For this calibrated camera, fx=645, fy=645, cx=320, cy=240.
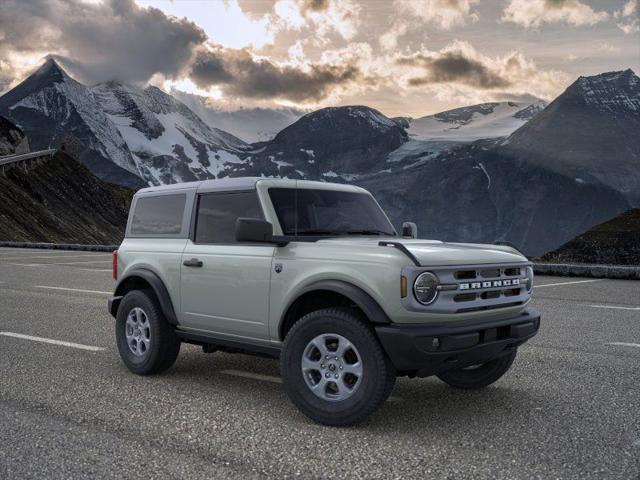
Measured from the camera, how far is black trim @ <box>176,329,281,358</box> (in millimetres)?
5129

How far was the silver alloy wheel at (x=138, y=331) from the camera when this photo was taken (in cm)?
609

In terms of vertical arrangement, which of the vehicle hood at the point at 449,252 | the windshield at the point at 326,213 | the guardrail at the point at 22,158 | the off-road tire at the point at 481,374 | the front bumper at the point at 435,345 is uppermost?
the guardrail at the point at 22,158

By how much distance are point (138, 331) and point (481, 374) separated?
A: 322cm

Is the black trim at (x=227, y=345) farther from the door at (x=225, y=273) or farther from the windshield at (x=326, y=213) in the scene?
the windshield at (x=326, y=213)

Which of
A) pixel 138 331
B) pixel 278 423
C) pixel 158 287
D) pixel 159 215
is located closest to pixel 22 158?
pixel 159 215

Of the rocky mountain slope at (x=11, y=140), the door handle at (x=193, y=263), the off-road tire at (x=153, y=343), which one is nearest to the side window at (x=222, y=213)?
the door handle at (x=193, y=263)

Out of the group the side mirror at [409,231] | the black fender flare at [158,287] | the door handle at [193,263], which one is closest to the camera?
the door handle at [193,263]

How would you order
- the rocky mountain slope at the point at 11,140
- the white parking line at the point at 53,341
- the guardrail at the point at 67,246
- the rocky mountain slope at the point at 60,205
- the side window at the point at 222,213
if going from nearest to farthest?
the side window at the point at 222,213 → the white parking line at the point at 53,341 → the guardrail at the point at 67,246 → the rocky mountain slope at the point at 60,205 → the rocky mountain slope at the point at 11,140

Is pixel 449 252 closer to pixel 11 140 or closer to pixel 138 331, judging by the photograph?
pixel 138 331

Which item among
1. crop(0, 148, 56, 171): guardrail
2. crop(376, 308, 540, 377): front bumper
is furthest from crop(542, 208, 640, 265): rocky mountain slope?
crop(0, 148, 56, 171): guardrail

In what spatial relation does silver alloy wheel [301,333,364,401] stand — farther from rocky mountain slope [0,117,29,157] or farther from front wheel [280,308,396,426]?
rocky mountain slope [0,117,29,157]

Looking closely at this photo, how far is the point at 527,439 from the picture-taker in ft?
14.2

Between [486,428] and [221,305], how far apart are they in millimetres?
2329

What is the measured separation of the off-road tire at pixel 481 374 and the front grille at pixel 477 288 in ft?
2.12
